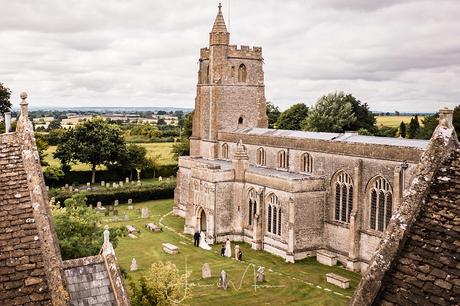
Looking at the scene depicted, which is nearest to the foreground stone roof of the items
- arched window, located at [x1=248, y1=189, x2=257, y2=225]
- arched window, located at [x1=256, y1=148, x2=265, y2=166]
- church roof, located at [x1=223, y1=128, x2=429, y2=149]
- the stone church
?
the stone church

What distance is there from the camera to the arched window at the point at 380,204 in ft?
101

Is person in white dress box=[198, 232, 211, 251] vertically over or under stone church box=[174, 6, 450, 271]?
under

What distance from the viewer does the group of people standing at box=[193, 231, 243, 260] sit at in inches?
1351

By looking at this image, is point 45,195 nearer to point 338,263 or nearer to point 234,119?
point 338,263

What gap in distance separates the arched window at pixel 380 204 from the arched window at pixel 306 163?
626cm

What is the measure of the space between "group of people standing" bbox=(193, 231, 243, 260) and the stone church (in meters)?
1.32

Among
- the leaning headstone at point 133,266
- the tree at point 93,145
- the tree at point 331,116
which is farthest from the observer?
the tree at point 331,116

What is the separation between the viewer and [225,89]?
4819cm

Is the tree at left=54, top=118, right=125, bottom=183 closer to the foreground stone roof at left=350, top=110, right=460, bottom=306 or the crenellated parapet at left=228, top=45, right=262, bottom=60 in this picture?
the crenellated parapet at left=228, top=45, right=262, bottom=60

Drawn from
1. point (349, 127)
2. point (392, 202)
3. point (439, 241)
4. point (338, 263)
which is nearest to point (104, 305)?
point (439, 241)

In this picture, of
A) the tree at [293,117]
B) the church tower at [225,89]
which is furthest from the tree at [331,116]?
the church tower at [225,89]

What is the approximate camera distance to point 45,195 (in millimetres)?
8172

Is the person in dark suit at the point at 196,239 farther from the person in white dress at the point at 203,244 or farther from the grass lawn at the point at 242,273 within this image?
the person in white dress at the point at 203,244

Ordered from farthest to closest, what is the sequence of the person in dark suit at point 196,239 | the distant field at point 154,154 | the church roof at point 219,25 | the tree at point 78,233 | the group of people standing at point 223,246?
the distant field at point 154,154 → the church roof at point 219,25 → the person in dark suit at point 196,239 → the group of people standing at point 223,246 → the tree at point 78,233
